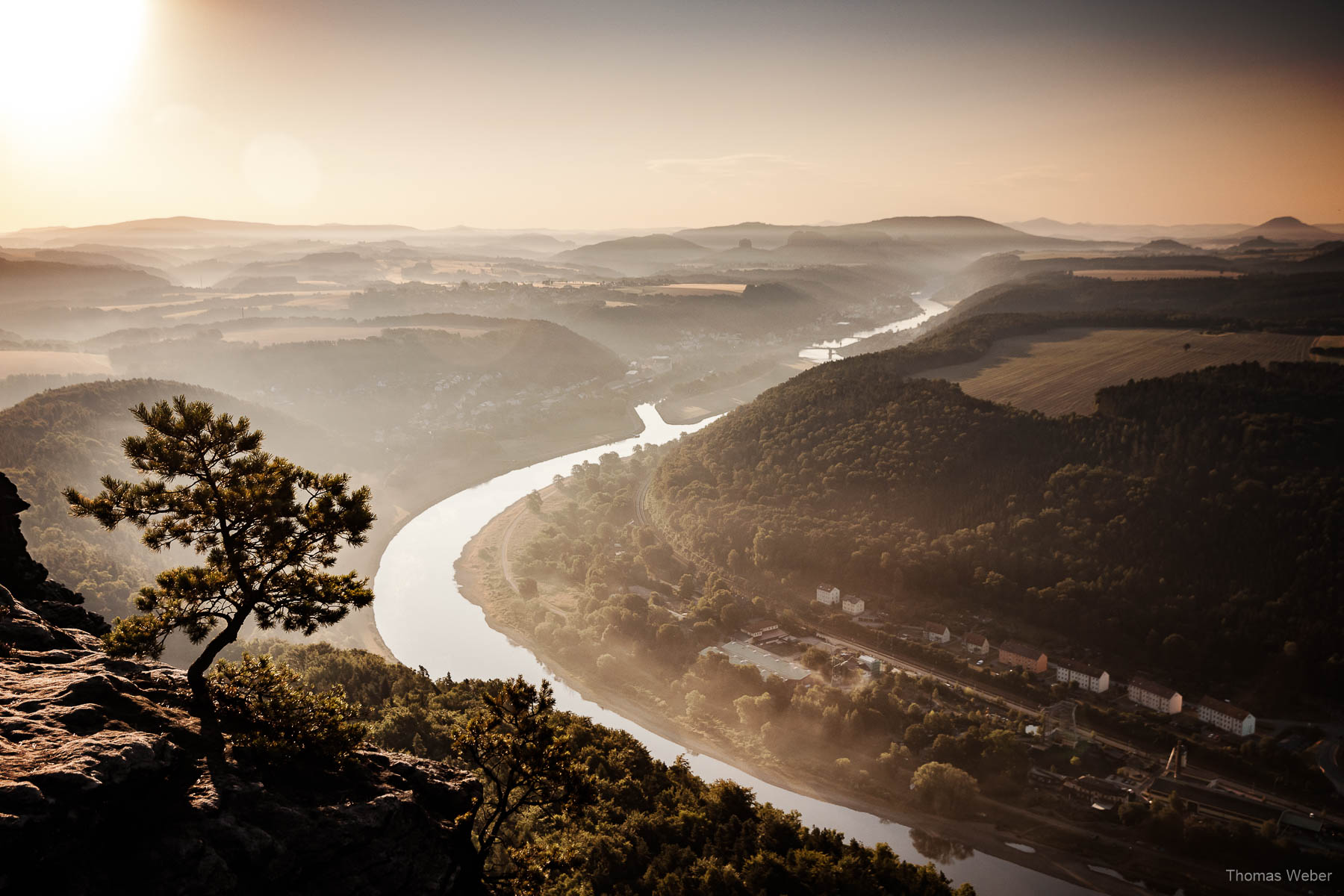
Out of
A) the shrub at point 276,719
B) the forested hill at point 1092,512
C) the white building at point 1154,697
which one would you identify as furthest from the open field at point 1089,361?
the shrub at point 276,719

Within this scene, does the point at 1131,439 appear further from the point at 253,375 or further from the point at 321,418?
the point at 253,375

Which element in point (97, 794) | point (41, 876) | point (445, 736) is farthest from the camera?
point (445, 736)

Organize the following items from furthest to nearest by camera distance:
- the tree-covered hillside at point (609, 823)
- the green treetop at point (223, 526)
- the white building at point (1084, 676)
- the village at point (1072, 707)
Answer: the white building at point (1084, 676) < the village at point (1072, 707) < the tree-covered hillside at point (609, 823) < the green treetop at point (223, 526)

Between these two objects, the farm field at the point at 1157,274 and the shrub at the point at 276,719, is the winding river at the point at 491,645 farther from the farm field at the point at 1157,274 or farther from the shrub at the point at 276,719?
the farm field at the point at 1157,274

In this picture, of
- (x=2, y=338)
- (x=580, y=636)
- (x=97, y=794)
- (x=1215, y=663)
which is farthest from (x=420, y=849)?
(x=2, y=338)

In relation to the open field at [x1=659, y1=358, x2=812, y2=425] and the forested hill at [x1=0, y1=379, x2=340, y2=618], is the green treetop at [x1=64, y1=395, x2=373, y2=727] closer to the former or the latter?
the forested hill at [x1=0, y1=379, x2=340, y2=618]

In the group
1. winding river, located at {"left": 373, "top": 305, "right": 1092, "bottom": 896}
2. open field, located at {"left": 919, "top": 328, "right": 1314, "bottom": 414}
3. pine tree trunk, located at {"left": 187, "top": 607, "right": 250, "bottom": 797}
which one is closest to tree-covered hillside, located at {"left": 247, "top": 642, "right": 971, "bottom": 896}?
pine tree trunk, located at {"left": 187, "top": 607, "right": 250, "bottom": 797}
